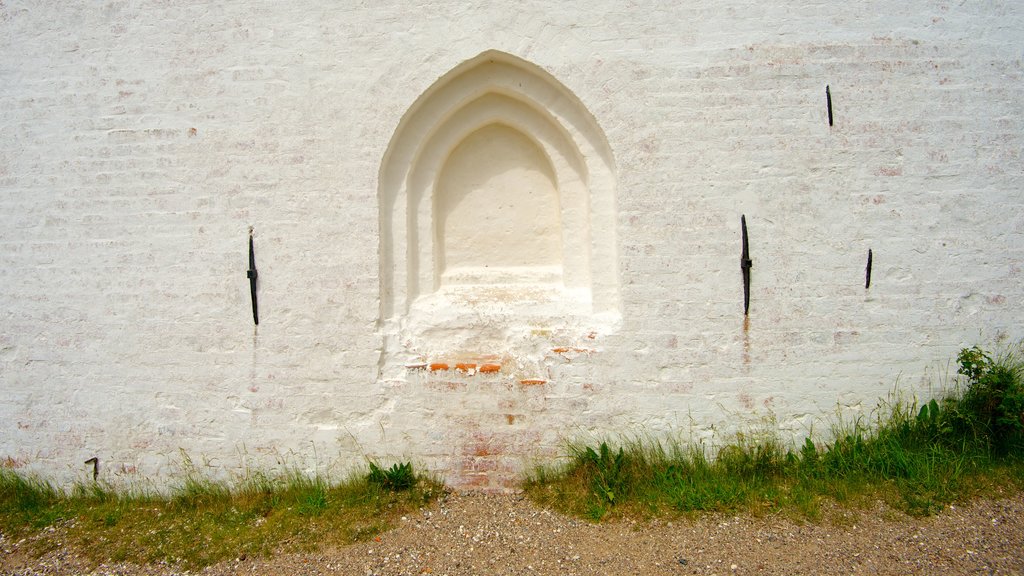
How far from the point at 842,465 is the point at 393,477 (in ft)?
9.92

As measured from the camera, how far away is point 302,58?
3799mm

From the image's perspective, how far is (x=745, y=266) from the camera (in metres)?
3.62

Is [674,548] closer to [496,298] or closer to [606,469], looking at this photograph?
[606,469]

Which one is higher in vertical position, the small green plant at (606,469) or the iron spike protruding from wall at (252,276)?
the iron spike protruding from wall at (252,276)

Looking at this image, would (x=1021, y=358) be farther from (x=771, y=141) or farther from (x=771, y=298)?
(x=771, y=141)

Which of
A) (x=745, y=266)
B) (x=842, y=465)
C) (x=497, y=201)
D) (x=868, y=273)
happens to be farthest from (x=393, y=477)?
(x=868, y=273)

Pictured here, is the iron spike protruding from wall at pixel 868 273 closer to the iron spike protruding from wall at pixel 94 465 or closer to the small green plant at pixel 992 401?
the small green plant at pixel 992 401

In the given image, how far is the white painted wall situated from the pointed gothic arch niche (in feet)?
0.39

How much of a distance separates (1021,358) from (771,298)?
5.83ft

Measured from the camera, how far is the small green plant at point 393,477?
3.66 meters

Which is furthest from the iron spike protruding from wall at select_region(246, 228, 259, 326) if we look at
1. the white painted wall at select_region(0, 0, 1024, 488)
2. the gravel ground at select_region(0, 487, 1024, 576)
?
the gravel ground at select_region(0, 487, 1024, 576)

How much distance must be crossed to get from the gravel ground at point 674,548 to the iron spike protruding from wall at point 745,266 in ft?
4.49

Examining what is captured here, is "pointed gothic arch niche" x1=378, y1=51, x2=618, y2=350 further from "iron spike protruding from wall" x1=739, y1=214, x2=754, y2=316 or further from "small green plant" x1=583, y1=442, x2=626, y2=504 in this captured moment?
"small green plant" x1=583, y1=442, x2=626, y2=504

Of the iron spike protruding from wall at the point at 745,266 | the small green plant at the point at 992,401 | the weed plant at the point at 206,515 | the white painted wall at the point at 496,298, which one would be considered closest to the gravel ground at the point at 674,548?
the weed plant at the point at 206,515
